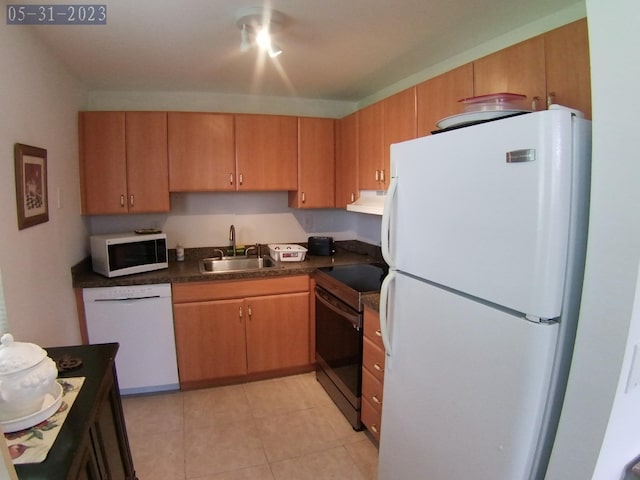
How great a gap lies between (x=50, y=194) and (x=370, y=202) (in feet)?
6.60

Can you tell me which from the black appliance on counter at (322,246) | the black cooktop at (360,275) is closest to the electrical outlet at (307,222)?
the black appliance on counter at (322,246)

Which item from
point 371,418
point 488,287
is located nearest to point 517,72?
point 488,287

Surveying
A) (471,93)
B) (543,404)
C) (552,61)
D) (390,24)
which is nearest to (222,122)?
(390,24)

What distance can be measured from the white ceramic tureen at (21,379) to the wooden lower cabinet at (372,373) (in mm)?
1448

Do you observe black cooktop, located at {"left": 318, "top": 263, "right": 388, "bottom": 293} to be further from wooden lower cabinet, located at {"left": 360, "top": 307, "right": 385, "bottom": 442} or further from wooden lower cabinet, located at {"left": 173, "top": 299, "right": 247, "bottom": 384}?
wooden lower cabinet, located at {"left": 173, "top": 299, "right": 247, "bottom": 384}

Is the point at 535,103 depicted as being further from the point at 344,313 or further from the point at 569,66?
the point at 344,313

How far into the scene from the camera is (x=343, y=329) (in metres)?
A: 2.36

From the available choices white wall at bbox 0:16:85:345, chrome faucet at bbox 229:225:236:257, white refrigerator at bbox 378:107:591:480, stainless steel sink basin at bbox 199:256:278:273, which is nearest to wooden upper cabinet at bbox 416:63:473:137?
white refrigerator at bbox 378:107:591:480

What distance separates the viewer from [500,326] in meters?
1.03

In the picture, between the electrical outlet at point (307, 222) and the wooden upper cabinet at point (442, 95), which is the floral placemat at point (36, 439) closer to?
the wooden upper cabinet at point (442, 95)

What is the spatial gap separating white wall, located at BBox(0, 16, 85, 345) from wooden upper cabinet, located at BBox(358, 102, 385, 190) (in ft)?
6.50

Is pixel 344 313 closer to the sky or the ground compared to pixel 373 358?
closer to the sky

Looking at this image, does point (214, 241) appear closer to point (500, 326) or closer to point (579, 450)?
point (500, 326)

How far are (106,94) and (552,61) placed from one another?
3.06 meters
